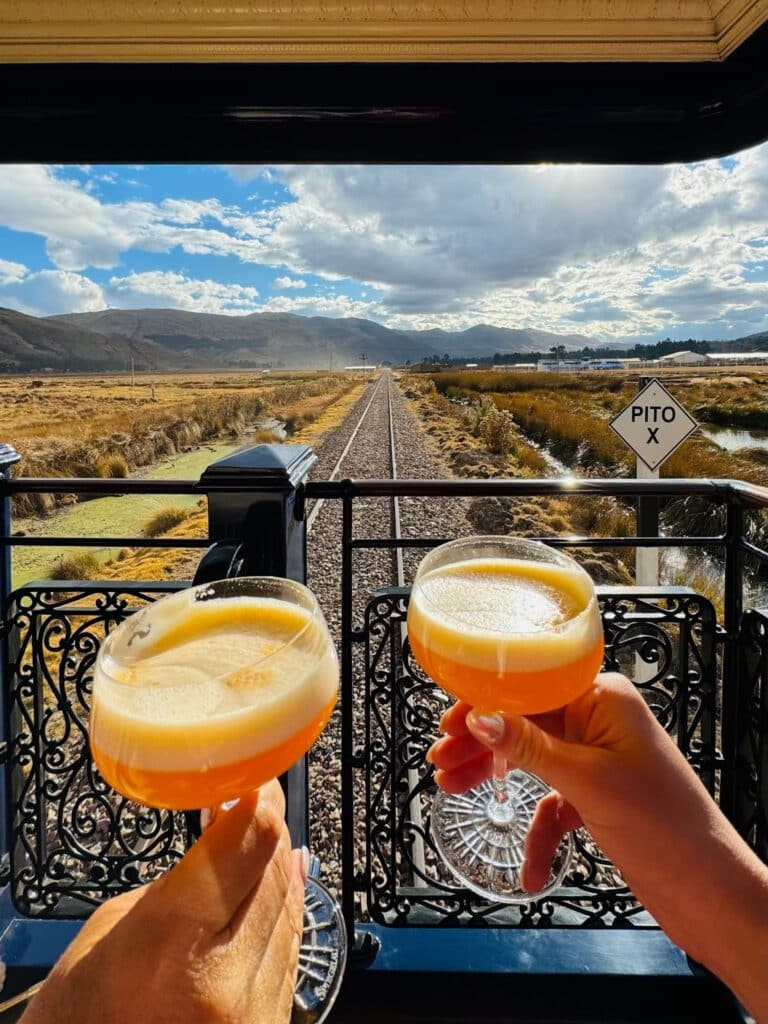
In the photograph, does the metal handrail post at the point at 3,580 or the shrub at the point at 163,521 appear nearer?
the metal handrail post at the point at 3,580

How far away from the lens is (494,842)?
137 centimetres

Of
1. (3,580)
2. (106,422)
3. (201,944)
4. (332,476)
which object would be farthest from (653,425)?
(106,422)

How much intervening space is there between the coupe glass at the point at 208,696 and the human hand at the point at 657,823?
27 cm

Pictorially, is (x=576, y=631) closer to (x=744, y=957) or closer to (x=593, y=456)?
(x=744, y=957)

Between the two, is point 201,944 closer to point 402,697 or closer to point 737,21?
point 402,697

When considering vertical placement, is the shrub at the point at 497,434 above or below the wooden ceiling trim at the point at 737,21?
below

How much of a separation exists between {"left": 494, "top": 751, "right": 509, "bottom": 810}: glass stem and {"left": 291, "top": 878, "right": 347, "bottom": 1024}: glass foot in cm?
38

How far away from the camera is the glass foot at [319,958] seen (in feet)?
3.24

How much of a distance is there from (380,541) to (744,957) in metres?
1.27

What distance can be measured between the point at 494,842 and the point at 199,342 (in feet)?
295

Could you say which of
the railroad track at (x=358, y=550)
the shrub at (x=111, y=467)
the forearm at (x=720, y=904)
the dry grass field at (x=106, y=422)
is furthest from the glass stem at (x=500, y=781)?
the shrub at (x=111, y=467)

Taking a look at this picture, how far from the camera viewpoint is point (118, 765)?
2.21 ft

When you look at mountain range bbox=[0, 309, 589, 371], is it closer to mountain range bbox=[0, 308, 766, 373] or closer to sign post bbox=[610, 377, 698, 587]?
mountain range bbox=[0, 308, 766, 373]

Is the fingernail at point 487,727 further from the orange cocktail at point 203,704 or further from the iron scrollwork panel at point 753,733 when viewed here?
the iron scrollwork panel at point 753,733
